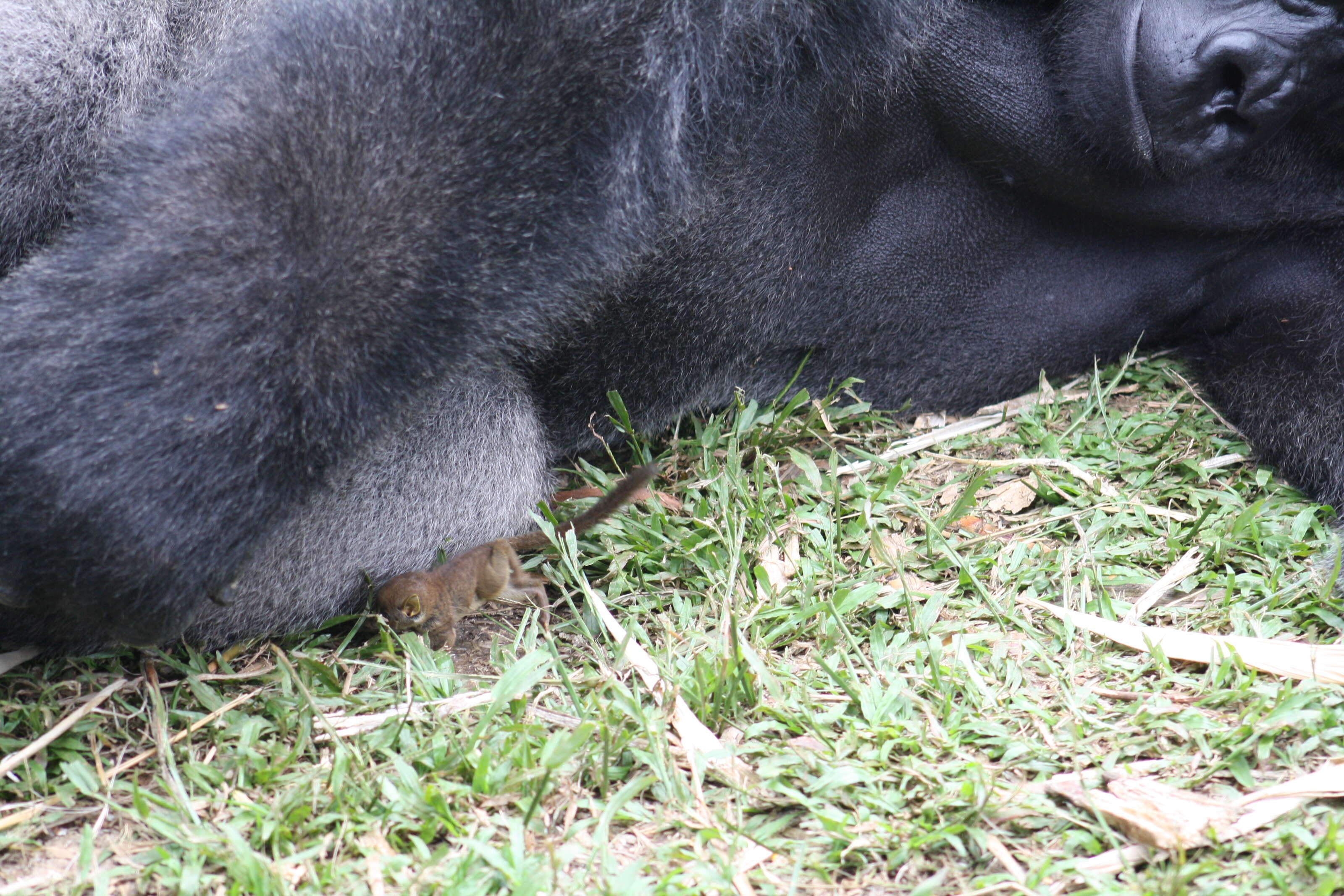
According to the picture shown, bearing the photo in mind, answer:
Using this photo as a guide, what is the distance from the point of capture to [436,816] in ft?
4.37

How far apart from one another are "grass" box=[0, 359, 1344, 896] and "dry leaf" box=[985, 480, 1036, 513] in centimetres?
2

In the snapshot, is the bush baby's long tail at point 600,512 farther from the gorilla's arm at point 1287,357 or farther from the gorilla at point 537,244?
the gorilla's arm at point 1287,357

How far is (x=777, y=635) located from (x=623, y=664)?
23cm

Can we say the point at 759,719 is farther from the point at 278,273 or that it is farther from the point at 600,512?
the point at 278,273

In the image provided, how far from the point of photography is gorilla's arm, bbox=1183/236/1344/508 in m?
2.05

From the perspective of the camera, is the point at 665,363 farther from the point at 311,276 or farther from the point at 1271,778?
the point at 1271,778

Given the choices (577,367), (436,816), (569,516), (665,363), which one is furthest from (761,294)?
(436,816)

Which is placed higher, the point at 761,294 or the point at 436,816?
the point at 761,294

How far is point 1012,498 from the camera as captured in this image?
6.69ft

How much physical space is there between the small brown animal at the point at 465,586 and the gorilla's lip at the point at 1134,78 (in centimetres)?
95

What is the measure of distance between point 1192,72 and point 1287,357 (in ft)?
1.96

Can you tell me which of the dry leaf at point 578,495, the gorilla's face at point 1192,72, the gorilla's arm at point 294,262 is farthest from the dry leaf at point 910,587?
the gorilla's face at point 1192,72

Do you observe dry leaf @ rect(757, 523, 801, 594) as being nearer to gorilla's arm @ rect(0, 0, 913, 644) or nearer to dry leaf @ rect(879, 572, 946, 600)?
dry leaf @ rect(879, 572, 946, 600)

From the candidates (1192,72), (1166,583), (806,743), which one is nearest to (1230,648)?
(1166,583)
